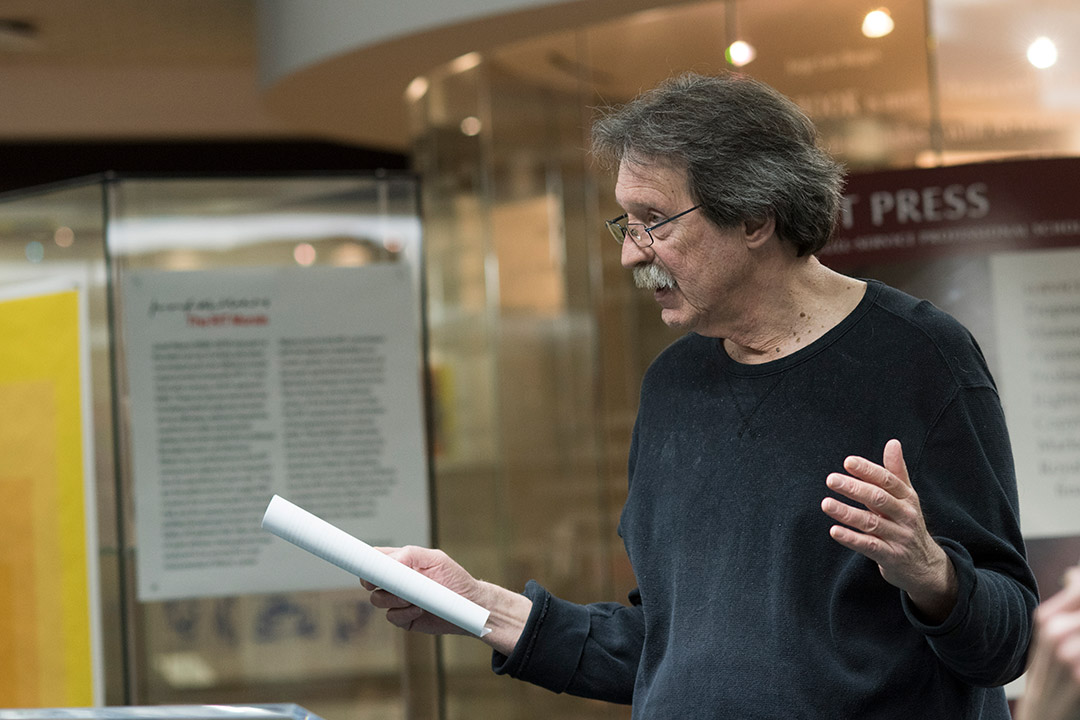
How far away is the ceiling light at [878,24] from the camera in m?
4.50

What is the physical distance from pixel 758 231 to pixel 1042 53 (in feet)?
10.0

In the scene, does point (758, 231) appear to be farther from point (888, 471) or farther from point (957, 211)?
point (957, 211)

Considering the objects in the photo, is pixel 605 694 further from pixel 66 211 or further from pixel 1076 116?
pixel 1076 116

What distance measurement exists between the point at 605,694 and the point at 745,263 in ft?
2.22

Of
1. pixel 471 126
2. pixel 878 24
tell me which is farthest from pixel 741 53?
pixel 471 126

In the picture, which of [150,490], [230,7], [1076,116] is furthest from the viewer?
[230,7]

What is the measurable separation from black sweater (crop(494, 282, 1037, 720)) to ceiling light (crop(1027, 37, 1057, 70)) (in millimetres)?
2984

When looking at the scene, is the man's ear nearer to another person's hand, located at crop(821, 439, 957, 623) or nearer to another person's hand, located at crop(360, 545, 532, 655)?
another person's hand, located at crop(821, 439, 957, 623)

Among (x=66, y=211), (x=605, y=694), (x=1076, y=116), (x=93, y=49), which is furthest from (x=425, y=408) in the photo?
(x=93, y=49)

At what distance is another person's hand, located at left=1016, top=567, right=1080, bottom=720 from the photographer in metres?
0.73

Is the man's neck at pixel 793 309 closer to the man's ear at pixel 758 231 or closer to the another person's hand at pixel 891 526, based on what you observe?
the man's ear at pixel 758 231

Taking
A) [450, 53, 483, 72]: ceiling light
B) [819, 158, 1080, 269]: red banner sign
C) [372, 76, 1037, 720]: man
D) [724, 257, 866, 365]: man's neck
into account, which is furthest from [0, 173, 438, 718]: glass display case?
[450, 53, 483, 72]: ceiling light

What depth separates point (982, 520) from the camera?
146cm

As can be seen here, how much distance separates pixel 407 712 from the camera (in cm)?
357
